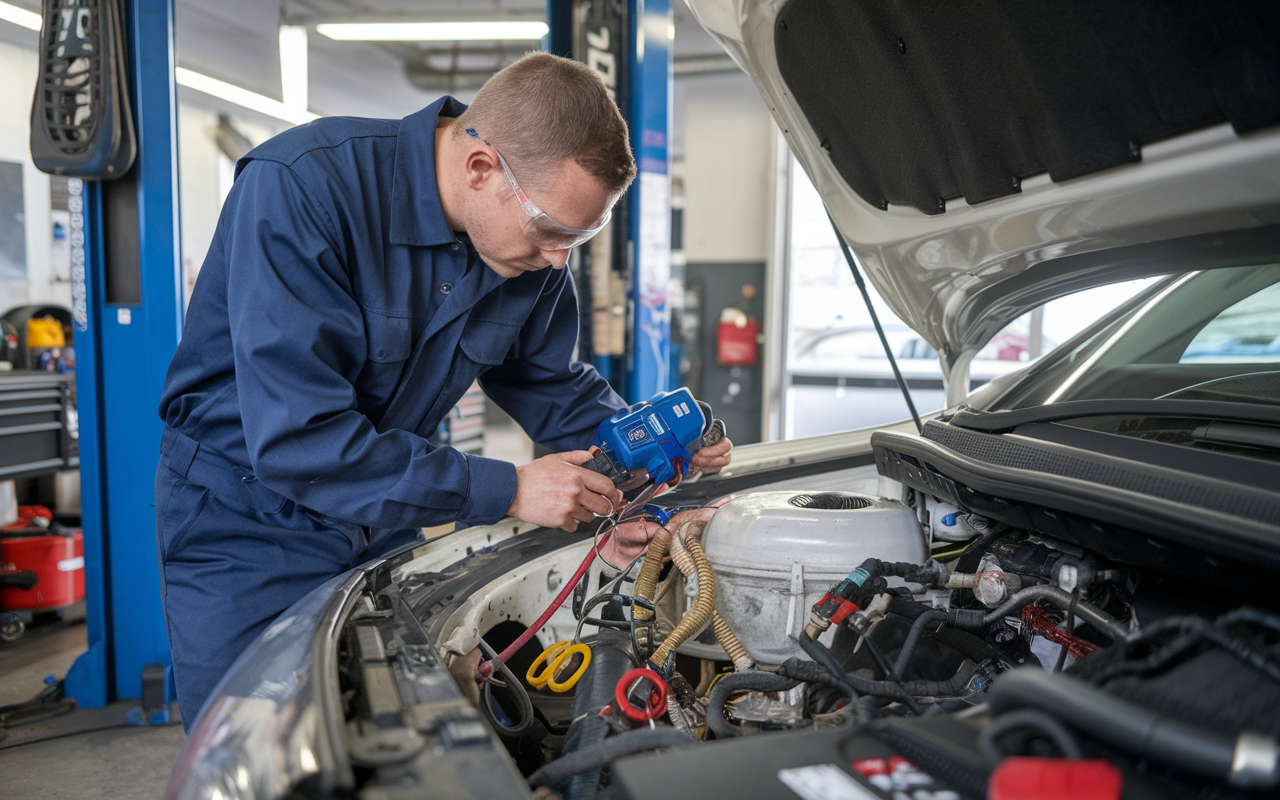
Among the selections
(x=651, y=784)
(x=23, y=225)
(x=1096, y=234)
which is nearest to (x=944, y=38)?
(x=1096, y=234)

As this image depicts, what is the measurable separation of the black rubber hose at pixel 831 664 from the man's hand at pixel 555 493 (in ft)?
1.50

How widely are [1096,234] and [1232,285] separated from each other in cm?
42

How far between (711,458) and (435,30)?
5.58 metres

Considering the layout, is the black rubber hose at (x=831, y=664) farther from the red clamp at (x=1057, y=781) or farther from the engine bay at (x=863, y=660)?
the red clamp at (x=1057, y=781)

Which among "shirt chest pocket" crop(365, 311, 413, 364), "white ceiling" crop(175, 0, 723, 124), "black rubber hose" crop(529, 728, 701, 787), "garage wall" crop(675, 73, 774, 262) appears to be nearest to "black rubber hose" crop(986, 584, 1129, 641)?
"black rubber hose" crop(529, 728, 701, 787)

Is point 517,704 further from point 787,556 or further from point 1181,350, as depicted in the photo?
point 1181,350

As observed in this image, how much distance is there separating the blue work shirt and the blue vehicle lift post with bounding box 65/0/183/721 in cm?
163

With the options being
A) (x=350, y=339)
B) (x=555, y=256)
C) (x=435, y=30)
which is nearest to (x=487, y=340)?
(x=555, y=256)

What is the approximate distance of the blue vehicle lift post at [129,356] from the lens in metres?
2.75

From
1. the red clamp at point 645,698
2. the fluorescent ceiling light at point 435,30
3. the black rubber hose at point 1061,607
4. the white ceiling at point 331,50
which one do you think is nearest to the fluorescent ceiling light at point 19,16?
the white ceiling at point 331,50

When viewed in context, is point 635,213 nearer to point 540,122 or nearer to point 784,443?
point 784,443

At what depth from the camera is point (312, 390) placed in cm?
122

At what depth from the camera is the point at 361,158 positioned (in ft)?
4.67

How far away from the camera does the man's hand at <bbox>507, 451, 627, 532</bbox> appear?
53.9 inches
